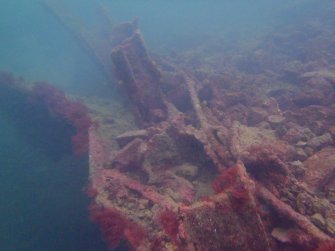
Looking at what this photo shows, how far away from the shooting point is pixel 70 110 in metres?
11.1

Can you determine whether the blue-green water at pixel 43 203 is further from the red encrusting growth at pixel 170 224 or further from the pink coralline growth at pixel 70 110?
the red encrusting growth at pixel 170 224

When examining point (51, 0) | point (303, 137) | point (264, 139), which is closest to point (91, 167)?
point (264, 139)

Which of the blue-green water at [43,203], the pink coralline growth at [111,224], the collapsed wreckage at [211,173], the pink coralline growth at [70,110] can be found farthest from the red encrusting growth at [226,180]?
the pink coralline growth at [70,110]

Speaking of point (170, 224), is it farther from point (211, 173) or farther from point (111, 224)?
point (211, 173)

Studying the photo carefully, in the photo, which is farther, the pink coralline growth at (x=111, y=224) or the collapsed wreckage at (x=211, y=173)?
the pink coralline growth at (x=111, y=224)

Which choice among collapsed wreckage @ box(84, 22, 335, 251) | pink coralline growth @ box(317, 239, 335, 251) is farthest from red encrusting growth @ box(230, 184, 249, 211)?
pink coralline growth @ box(317, 239, 335, 251)

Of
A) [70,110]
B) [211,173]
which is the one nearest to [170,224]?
[211,173]

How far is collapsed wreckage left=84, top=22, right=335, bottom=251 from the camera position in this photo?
14.1ft

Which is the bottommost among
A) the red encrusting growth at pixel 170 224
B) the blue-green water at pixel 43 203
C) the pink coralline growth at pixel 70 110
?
the blue-green water at pixel 43 203

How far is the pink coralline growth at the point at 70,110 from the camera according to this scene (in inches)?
382

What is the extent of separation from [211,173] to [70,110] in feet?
20.4

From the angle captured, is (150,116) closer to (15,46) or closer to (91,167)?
(91,167)

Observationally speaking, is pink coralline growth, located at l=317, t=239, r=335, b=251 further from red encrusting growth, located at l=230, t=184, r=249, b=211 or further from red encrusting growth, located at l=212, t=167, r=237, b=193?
red encrusting growth, located at l=212, t=167, r=237, b=193

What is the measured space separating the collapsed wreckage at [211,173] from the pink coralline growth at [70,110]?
564mm
